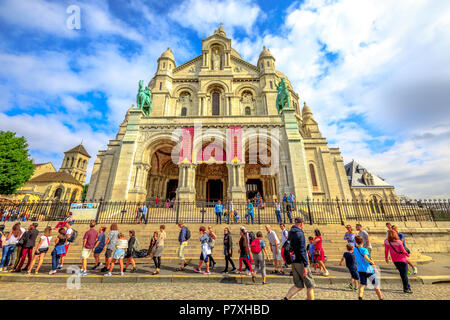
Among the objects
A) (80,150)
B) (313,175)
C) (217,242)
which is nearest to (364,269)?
(217,242)

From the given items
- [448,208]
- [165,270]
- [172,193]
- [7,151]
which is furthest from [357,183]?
[7,151]

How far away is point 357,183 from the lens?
28672mm

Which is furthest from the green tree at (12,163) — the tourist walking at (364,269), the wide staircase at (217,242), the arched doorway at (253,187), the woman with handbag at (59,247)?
the tourist walking at (364,269)

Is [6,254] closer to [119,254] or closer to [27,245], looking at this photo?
[27,245]

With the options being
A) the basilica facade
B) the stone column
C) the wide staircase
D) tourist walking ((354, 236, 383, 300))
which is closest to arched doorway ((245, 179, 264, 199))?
the basilica facade

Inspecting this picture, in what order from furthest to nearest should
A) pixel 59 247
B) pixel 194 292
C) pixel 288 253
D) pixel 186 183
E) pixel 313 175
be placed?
pixel 313 175 < pixel 186 183 < pixel 59 247 < pixel 194 292 < pixel 288 253

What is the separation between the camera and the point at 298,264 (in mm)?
3191

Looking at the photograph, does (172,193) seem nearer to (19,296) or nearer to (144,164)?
(144,164)

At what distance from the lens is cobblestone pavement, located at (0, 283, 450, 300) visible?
3.83 m

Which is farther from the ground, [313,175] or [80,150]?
[80,150]

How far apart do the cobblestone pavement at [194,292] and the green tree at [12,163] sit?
842 inches

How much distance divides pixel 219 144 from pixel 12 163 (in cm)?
2183

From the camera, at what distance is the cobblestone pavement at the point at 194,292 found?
12.6 ft

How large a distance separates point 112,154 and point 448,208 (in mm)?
27862
